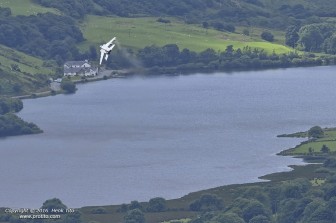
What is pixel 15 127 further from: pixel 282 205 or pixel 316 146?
pixel 282 205

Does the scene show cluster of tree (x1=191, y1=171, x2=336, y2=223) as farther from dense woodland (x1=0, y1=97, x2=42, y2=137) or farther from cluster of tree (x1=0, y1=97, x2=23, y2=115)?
cluster of tree (x1=0, y1=97, x2=23, y2=115)

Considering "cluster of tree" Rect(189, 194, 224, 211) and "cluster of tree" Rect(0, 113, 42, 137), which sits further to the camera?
"cluster of tree" Rect(0, 113, 42, 137)

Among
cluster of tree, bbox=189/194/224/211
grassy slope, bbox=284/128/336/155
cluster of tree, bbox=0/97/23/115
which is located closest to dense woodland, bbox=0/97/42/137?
cluster of tree, bbox=0/97/23/115

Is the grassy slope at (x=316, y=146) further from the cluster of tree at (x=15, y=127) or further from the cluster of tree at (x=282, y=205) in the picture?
the cluster of tree at (x=15, y=127)

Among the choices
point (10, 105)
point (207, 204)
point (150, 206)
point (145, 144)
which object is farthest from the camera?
point (10, 105)

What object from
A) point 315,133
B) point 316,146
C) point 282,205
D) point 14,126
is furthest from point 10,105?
point 282,205

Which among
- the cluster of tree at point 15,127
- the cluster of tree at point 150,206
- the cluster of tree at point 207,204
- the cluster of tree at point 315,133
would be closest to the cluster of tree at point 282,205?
the cluster of tree at point 207,204
